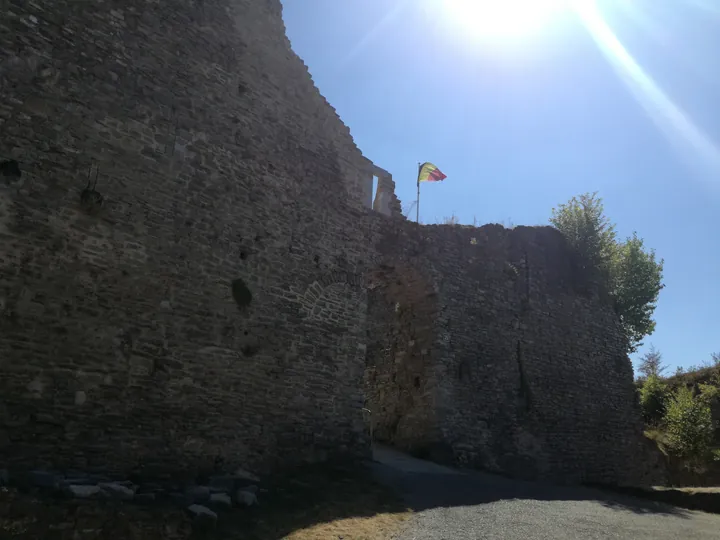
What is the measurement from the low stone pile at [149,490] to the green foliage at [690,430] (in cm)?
1618

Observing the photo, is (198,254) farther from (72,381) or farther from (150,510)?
(150,510)

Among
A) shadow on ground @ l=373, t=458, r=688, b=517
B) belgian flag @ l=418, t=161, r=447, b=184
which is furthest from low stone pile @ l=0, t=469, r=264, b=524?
belgian flag @ l=418, t=161, r=447, b=184

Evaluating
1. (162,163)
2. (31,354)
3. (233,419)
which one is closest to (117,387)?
(31,354)

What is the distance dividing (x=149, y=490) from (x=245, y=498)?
1.29m

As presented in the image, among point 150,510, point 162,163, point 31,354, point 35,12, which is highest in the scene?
point 35,12

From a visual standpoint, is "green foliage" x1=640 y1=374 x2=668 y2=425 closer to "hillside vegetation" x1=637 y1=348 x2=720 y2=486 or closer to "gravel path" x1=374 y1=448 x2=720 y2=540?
"hillside vegetation" x1=637 y1=348 x2=720 y2=486

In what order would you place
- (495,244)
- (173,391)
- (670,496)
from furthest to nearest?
(495,244)
(670,496)
(173,391)

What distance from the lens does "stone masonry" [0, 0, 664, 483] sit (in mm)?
7730

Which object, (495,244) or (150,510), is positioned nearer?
(150,510)

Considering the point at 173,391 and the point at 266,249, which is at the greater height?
the point at 266,249

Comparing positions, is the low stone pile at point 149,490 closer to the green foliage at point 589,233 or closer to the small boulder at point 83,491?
the small boulder at point 83,491

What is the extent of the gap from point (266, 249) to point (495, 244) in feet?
27.9

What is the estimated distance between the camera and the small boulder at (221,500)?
24.6ft

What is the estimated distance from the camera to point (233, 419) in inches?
370
